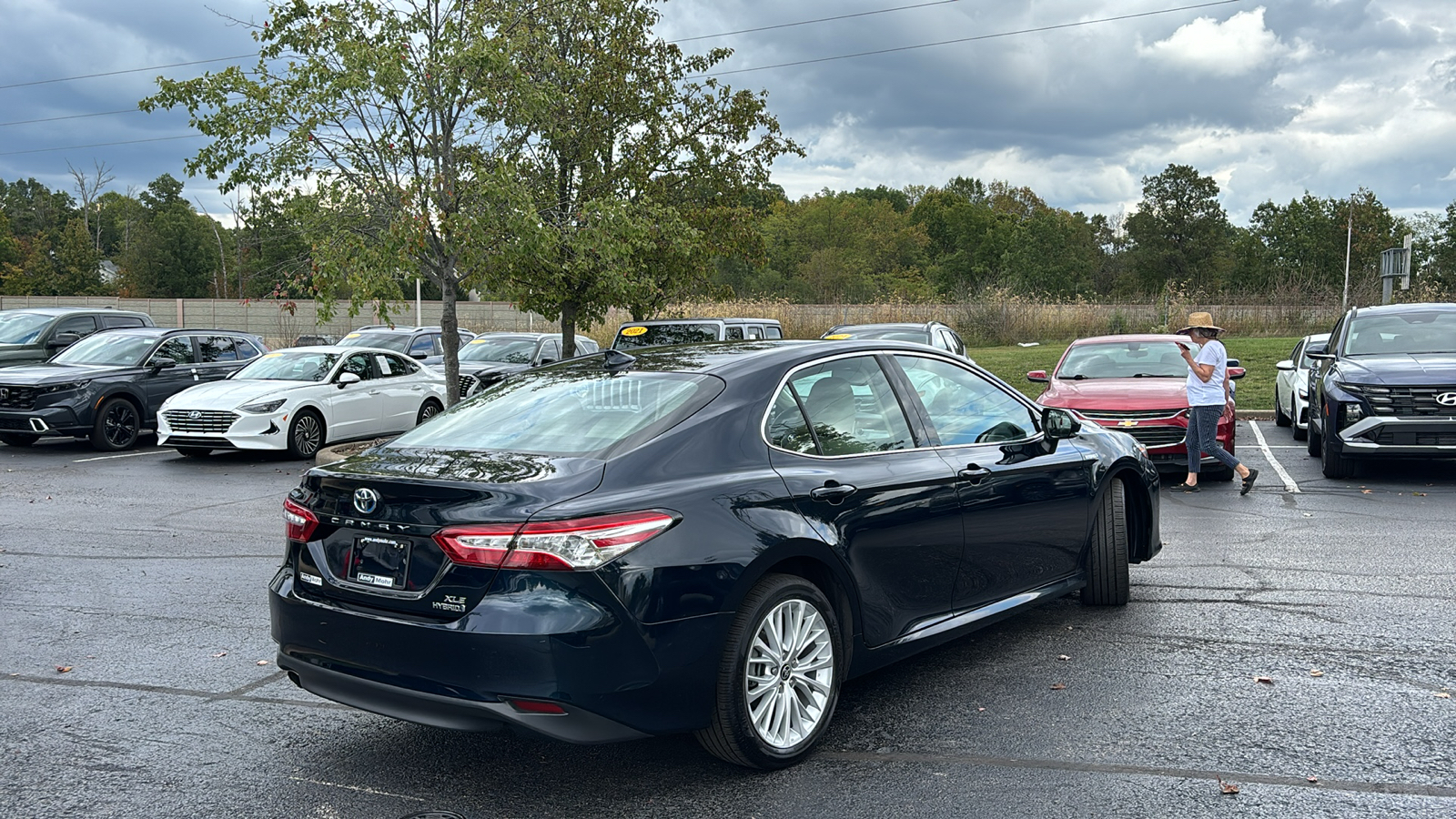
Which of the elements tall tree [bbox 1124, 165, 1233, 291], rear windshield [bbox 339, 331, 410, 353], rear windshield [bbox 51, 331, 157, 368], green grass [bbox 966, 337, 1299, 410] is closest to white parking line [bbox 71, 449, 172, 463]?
rear windshield [bbox 51, 331, 157, 368]

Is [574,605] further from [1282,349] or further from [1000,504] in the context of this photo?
[1282,349]

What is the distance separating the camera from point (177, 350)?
17.4 m

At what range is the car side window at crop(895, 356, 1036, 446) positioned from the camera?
17.4 ft

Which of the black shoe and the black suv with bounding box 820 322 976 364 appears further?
the black suv with bounding box 820 322 976 364

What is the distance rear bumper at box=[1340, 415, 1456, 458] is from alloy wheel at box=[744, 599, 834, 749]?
9.00m

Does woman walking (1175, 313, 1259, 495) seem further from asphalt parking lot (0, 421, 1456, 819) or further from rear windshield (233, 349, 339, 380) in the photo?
rear windshield (233, 349, 339, 380)

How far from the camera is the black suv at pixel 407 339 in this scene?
80.8 feet

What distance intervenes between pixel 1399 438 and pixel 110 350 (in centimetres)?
1663

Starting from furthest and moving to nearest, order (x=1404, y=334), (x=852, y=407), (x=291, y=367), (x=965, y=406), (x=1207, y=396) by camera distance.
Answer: (x=291, y=367)
(x=1404, y=334)
(x=1207, y=396)
(x=965, y=406)
(x=852, y=407)

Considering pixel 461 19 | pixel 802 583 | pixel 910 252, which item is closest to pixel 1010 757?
pixel 802 583

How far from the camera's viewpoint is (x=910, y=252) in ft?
329

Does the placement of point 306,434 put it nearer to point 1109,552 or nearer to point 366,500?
point 1109,552

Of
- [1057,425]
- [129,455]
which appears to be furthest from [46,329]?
[1057,425]

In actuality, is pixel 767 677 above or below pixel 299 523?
below
